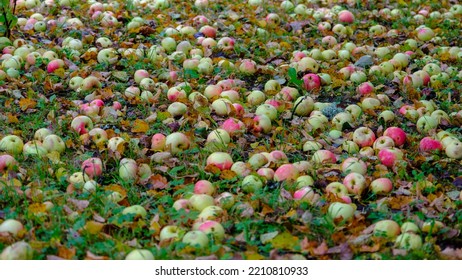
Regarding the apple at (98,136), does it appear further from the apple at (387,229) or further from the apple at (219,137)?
the apple at (387,229)

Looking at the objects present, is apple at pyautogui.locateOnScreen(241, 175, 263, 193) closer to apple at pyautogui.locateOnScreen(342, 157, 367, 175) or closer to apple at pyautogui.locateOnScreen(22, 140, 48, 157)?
apple at pyautogui.locateOnScreen(342, 157, 367, 175)

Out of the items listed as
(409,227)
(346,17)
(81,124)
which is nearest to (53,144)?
(81,124)

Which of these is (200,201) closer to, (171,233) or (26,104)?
(171,233)

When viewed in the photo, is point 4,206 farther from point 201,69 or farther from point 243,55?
point 243,55

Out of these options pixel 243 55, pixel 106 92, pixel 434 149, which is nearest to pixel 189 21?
pixel 243 55

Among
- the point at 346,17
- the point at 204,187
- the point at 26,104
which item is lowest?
the point at 346,17

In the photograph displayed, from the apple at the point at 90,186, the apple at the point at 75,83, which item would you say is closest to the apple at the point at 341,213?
the apple at the point at 90,186
